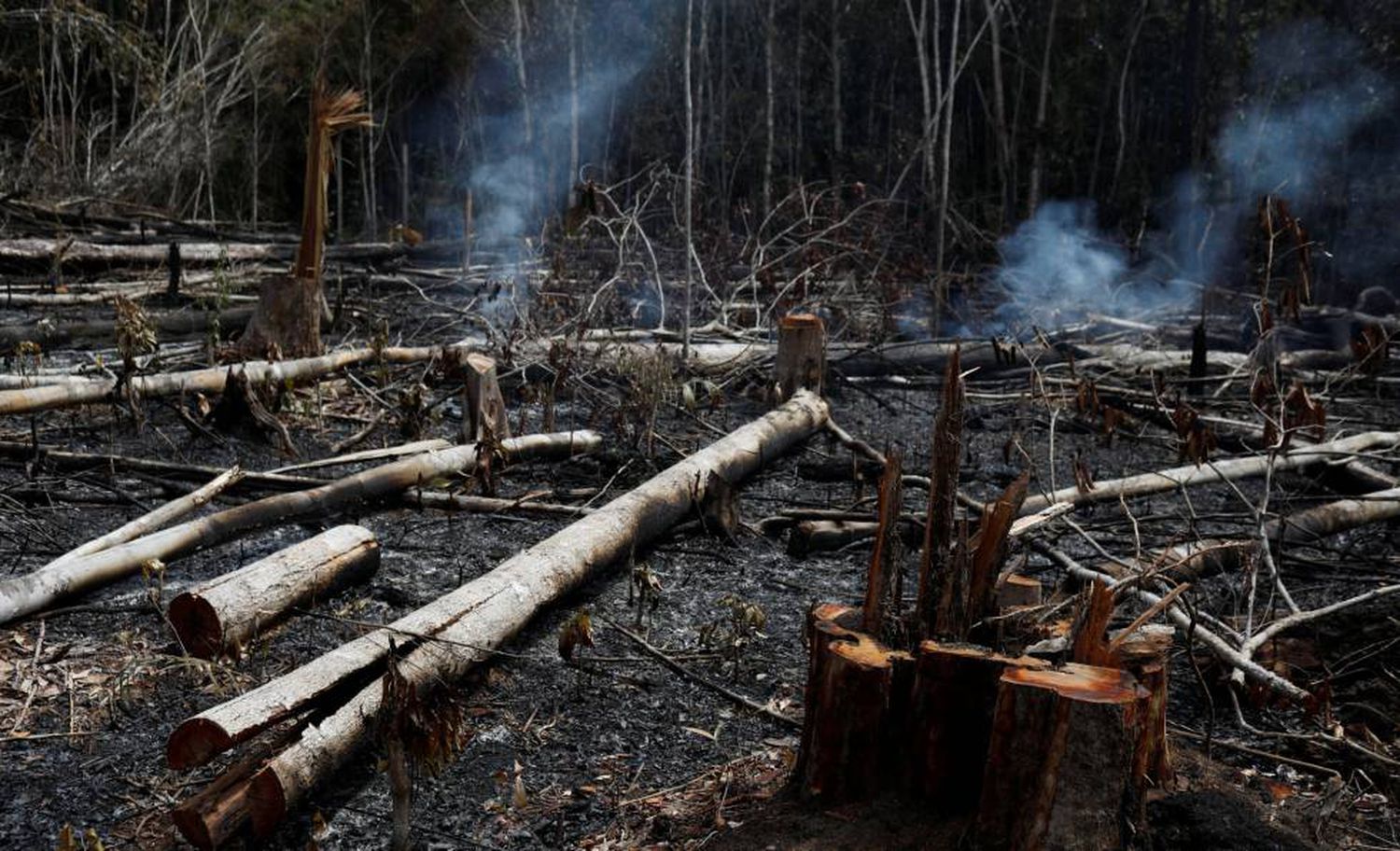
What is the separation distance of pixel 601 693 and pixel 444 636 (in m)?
0.52

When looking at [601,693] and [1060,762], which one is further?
[601,693]

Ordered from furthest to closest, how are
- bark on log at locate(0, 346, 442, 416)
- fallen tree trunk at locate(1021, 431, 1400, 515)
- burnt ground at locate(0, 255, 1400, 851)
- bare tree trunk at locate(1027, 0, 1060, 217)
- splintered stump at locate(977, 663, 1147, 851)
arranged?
bare tree trunk at locate(1027, 0, 1060, 217) → bark on log at locate(0, 346, 442, 416) → fallen tree trunk at locate(1021, 431, 1400, 515) → burnt ground at locate(0, 255, 1400, 851) → splintered stump at locate(977, 663, 1147, 851)

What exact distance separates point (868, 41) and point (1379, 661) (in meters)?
15.2

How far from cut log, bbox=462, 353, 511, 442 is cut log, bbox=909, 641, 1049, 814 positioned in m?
3.79

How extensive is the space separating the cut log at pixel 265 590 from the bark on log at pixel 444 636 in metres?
0.51

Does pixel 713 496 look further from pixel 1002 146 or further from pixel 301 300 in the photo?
pixel 1002 146

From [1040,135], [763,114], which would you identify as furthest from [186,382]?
[763,114]

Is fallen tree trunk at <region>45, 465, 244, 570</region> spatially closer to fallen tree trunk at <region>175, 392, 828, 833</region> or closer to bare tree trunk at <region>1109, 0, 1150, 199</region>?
fallen tree trunk at <region>175, 392, 828, 833</region>

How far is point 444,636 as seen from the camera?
139 inches

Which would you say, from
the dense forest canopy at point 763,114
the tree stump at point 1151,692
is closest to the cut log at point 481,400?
the tree stump at point 1151,692

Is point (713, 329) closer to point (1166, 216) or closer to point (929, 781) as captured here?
point (929, 781)

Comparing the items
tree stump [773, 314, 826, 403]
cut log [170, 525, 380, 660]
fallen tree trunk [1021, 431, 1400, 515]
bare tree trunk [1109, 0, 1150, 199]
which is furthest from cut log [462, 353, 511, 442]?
bare tree trunk [1109, 0, 1150, 199]

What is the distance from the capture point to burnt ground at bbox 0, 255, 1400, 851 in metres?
2.85

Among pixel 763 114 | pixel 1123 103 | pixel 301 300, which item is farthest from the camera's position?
pixel 763 114
